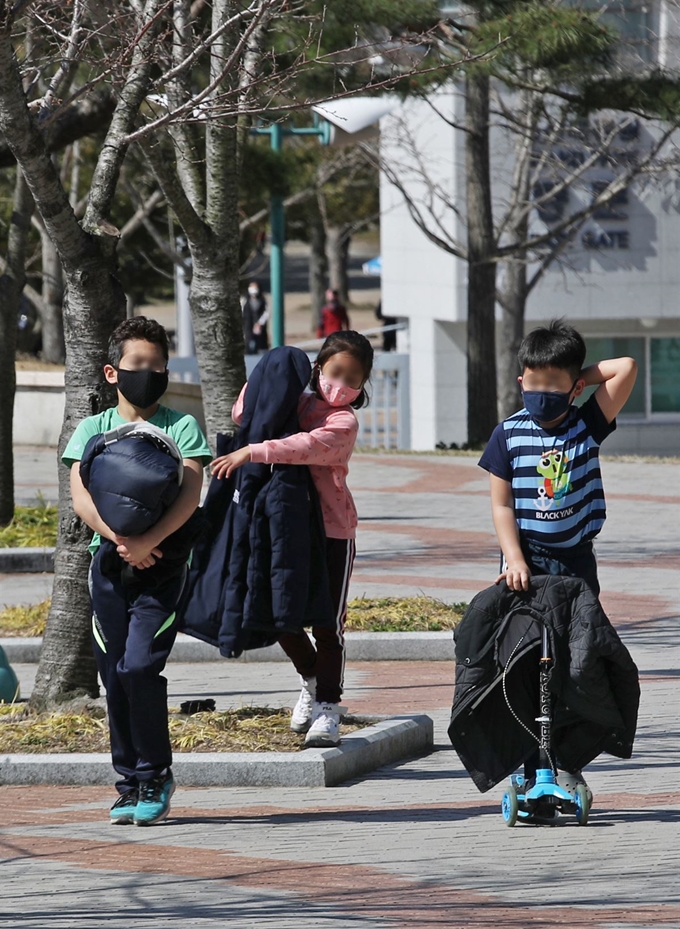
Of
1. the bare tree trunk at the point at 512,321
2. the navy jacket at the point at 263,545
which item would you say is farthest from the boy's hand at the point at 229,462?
the bare tree trunk at the point at 512,321

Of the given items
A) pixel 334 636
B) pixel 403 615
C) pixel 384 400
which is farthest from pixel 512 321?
pixel 334 636

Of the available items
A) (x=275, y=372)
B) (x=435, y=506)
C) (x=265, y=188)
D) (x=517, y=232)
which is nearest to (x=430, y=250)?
(x=517, y=232)

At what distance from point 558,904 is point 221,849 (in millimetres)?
1170

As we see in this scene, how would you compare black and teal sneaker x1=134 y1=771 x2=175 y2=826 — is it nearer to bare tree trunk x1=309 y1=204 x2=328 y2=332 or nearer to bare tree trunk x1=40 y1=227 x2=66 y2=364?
bare tree trunk x1=40 y1=227 x2=66 y2=364

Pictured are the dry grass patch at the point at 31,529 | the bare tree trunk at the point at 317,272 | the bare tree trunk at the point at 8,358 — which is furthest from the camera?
the bare tree trunk at the point at 317,272

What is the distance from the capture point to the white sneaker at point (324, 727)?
5.79m

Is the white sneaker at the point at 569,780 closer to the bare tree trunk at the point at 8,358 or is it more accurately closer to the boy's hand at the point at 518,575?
the boy's hand at the point at 518,575

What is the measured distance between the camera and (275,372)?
5762 mm

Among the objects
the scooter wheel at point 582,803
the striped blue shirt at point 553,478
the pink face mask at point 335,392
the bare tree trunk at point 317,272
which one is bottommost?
the scooter wheel at point 582,803

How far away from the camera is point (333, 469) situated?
19.4ft

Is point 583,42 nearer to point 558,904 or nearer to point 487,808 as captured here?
point 487,808

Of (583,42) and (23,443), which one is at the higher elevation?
(583,42)

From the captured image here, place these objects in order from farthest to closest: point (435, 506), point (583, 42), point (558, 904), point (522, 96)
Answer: point (522, 96) → point (435, 506) → point (583, 42) → point (558, 904)

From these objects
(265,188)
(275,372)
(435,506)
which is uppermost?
(265,188)
